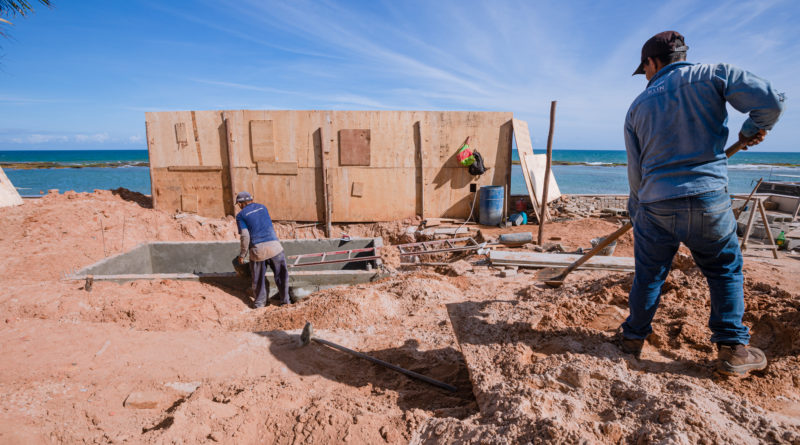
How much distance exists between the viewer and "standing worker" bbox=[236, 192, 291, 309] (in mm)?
5569

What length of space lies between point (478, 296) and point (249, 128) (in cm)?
781

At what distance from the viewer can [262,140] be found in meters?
9.80

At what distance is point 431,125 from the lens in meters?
9.93

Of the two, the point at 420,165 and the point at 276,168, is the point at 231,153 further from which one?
the point at 420,165

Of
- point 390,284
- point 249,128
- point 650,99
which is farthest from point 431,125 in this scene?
point 650,99

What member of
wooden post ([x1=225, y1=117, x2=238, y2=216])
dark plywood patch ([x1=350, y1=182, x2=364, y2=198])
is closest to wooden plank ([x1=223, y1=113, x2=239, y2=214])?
wooden post ([x1=225, y1=117, x2=238, y2=216])

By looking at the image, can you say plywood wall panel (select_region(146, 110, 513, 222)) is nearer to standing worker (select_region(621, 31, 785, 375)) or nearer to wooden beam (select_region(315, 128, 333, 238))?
wooden beam (select_region(315, 128, 333, 238))

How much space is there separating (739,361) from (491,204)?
7.98 m

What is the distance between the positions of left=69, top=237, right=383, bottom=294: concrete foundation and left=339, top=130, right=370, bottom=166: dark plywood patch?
109 inches

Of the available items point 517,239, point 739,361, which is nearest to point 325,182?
point 517,239

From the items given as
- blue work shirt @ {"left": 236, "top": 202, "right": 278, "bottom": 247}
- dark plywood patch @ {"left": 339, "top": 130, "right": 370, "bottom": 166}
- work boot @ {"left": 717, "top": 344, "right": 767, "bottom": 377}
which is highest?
dark plywood patch @ {"left": 339, "top": 130, "right": 370, "bottom": 166}

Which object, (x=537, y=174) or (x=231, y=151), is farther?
(x=537, y=174)

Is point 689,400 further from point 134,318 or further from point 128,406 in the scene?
point 134,318

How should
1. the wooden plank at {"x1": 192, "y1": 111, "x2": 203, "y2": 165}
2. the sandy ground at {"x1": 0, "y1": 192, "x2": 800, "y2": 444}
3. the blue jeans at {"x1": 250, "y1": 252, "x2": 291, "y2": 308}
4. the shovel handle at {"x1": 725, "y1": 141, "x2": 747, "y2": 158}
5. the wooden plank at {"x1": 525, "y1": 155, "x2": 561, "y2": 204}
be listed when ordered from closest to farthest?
the sandy ground at {"x1": 0, "y1": 192, "x2": 800, "y2": 444}
the shovel handle at {"x1": 725, "y1": 141, "x2": 747, "y2": 158}
the blue jeans at {"x1": 250, "y1": 252, "x2": 291, "y2": 308}
the wooden plank at {"x1": 192, "y1": 111, "x2": 203, "y2": 165}
the wooden plank at {"x1": 525, "y1": 155, "x2": 561, "y2": 204}
